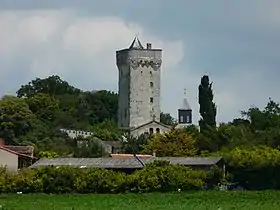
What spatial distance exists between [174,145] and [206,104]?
13.3m

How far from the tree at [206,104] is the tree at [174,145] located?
1028cm

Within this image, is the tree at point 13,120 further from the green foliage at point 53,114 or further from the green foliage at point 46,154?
the green foliage at point 46,154

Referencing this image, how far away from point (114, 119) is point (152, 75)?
31.4ft

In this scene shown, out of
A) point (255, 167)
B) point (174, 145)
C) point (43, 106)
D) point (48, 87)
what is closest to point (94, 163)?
point (255, 167)

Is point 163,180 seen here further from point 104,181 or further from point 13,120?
point 13,120

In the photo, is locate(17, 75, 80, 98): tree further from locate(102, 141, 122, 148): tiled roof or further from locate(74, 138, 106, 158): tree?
locate(74, 138, 106, 158): tree

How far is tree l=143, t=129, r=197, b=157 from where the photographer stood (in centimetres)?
9663

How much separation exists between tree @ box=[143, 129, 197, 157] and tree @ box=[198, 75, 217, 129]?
33.7 feet

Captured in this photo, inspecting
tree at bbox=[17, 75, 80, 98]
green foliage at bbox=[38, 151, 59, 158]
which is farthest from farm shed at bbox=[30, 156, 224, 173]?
tree at bbox=[17, 75, 80, 98]

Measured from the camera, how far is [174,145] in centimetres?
9919

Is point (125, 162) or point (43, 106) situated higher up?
point (43, 106)

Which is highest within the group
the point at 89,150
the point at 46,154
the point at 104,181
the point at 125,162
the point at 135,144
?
the point at 135,144

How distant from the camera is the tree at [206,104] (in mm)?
111125

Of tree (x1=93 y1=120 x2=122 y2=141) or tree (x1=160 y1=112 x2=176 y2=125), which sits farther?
tree (x1=160 y1=112 x2=176 y2=125)
